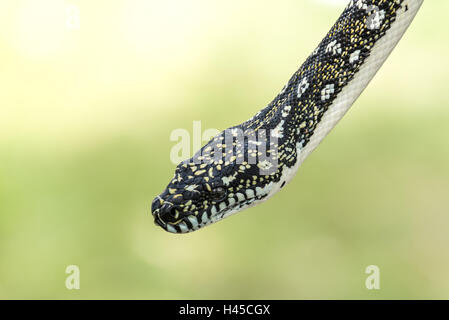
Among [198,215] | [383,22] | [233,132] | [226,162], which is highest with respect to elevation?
[383,22]

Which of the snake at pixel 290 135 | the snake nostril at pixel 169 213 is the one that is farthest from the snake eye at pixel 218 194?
the snake nostril at pixel 169 213

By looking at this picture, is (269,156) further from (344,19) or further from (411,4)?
(411,4)

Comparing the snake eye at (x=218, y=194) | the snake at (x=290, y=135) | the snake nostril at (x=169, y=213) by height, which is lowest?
the snake nostril at (x=169, y=213)

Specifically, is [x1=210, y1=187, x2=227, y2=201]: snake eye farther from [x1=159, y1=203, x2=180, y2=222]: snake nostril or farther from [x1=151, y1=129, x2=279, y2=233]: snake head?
[x1=159, y1=203, x2=180, y2=222]: snake nostril

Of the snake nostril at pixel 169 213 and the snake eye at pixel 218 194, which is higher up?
the snake eye at pixel 218 194

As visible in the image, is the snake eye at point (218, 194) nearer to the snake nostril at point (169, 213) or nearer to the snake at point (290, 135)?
the snake at point (290, 135)

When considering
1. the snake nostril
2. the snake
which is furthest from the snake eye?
the snake nostril

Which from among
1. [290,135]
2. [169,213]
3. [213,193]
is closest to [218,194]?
[213,193]

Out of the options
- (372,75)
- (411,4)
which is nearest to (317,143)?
(372,75)
